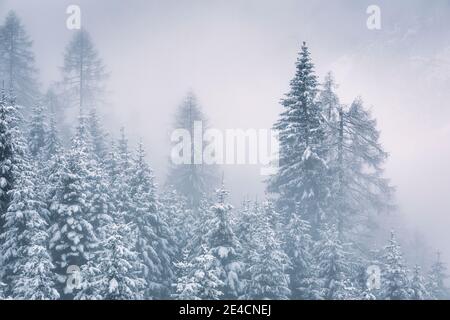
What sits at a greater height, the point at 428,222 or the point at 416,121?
the point at 416,121

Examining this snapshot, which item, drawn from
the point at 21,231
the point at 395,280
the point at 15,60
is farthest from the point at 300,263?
the point at 15,60

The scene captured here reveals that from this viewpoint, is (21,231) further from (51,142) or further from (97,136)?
(97,136)

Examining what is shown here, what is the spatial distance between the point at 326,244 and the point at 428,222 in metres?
61.7

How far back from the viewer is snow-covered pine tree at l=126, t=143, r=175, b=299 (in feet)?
67.0

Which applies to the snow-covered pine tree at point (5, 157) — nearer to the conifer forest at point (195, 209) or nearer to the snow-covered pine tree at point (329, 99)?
the conifer forest at point (195, 209)

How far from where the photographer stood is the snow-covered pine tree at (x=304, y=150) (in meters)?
24.8

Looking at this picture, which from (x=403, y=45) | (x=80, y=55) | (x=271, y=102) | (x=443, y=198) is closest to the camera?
(x=80, y=55)

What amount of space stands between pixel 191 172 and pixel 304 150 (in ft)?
54.1

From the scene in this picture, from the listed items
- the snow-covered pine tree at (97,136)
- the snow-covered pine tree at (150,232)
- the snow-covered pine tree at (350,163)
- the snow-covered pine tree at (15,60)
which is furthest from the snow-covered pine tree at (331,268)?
the snow-covered pine tree at (15,60)

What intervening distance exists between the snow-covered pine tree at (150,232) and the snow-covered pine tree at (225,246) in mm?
3021

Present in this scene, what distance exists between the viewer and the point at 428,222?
7375cm
